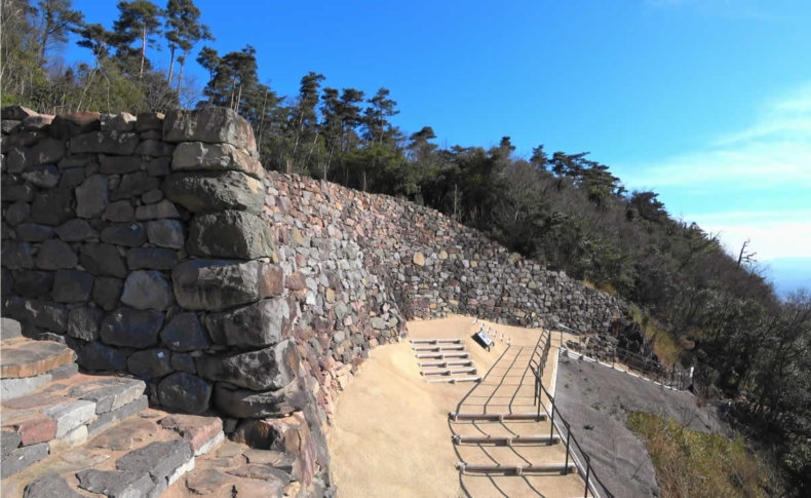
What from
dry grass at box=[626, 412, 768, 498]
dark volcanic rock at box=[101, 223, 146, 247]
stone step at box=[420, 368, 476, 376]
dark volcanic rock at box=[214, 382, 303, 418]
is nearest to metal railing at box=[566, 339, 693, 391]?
dry grass at box=[626, 412, 768, 498]

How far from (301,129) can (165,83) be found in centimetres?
878

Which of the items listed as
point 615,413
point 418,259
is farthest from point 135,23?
point 615,413

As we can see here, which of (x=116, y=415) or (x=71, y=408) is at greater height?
(x=71, y=408)

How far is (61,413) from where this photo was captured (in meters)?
2.46

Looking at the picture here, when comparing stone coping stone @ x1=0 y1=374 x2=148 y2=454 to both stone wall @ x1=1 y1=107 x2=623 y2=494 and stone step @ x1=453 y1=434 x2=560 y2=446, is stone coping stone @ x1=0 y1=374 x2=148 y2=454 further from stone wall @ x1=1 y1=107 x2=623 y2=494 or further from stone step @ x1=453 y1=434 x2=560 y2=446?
stone step @ x1=453 y1=434 x2=560 y2=446

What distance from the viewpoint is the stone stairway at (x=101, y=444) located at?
7.18 ft

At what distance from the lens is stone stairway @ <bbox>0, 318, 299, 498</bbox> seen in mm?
2189

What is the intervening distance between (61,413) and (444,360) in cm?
888

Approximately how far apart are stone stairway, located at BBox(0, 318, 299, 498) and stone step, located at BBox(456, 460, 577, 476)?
4350mm

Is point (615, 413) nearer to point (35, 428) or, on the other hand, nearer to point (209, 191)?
point (209, 191)

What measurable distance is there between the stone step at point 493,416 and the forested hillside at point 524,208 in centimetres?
720

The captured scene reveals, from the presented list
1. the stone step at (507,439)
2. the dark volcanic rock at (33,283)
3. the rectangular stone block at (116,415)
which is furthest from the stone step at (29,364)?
the stone step at (507,439)

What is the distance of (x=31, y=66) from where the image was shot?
12227mm

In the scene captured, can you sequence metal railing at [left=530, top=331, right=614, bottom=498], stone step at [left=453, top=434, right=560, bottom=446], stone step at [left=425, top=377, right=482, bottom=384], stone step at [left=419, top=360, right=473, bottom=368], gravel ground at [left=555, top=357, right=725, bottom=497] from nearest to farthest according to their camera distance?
metal railing at [left=530, top=331, right=614, bottom=498], stone step at [left=453, top=434, right=560, bottom=446], gravel ground at [left=555, top=357, right=725, bottom=497], stone step at [left=425, top=377, right=482, bottom=384], stone step at [left=419, top=360, right=473, bottom=368]
